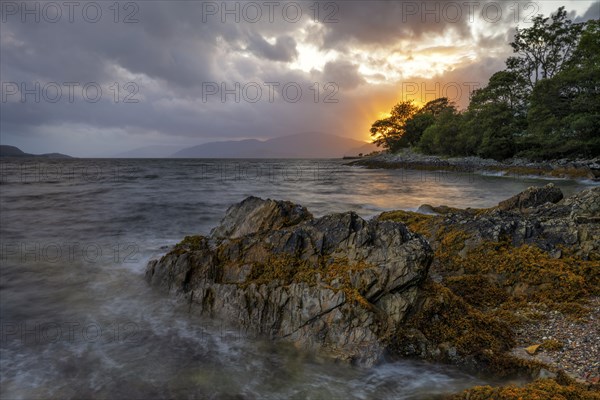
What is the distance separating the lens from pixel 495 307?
664 cm

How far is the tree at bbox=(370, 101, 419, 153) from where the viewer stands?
3894 inches

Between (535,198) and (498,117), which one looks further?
(498,117)

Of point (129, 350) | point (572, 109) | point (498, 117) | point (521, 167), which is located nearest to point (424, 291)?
point (129, 350)

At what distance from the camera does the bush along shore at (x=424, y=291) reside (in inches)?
205

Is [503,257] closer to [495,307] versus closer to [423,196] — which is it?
[495,307]

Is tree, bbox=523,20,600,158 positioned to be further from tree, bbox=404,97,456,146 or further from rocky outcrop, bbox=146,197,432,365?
tree, bbox=404,97,456,146

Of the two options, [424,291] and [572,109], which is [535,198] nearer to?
[424,291]

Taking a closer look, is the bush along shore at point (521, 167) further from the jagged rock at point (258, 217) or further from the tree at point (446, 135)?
the jagged rock at point (258, 217)

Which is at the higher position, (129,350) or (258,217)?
(258,217)

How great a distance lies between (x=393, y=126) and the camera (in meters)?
99.8

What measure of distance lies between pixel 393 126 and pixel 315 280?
99.5m

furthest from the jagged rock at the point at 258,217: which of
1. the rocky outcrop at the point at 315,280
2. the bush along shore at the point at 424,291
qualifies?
the rocky outcrop at the point at 315,280

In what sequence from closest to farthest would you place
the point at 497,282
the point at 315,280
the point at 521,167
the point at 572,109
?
the point at 315,280 → the point at 497,282 → the point at 572,109 → the point at 521,167

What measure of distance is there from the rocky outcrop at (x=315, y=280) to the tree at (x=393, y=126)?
9535cm
